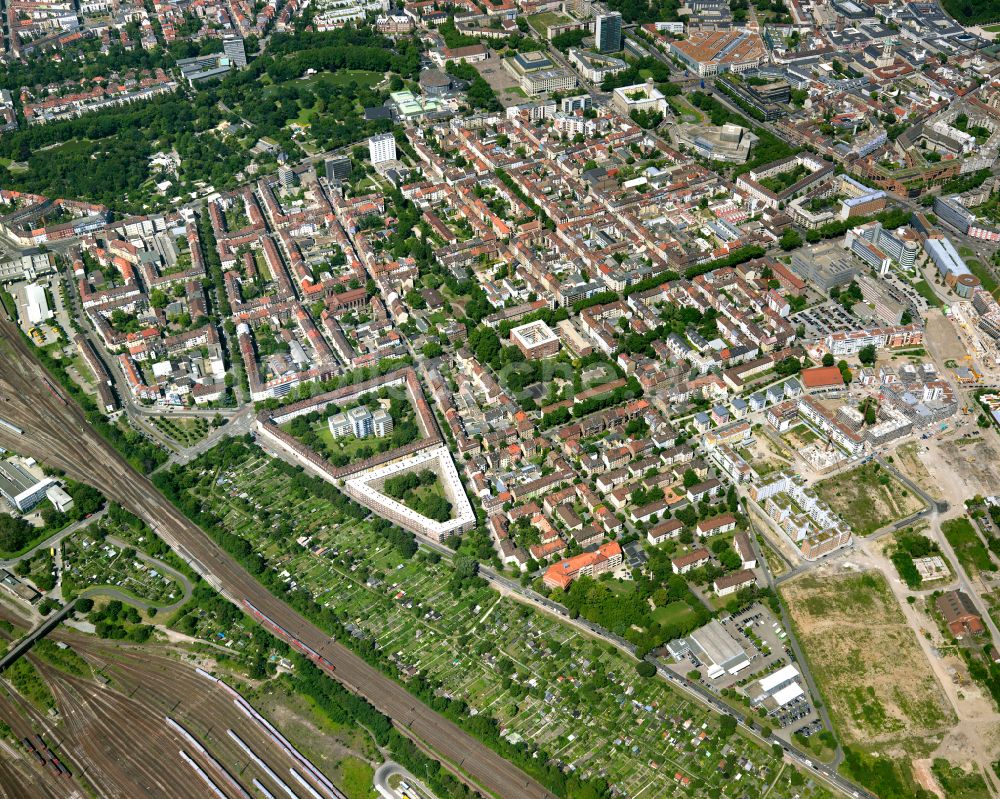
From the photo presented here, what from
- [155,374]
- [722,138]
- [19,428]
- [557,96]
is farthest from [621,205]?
[19,428]

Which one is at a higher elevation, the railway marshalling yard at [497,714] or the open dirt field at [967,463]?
the open dirt field at [967,463]

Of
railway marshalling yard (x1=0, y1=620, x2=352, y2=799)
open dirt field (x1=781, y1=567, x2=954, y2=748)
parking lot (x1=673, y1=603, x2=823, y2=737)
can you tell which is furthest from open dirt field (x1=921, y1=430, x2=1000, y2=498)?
railway marshalling yard (x1=0, y1=620, x2=352, y2=799)

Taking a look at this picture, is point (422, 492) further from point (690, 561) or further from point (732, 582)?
point (732, 582)

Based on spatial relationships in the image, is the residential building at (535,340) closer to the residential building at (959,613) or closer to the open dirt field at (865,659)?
the open dirt field at (865,659)

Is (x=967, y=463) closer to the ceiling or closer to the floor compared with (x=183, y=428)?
closer to the floor

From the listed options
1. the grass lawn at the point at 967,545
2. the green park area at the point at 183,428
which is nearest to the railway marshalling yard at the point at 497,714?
the green park area at the point at 183,428

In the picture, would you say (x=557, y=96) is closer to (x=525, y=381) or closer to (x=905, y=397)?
(x=525, y=381)

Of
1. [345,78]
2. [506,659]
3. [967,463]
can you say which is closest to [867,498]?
[967,463]
